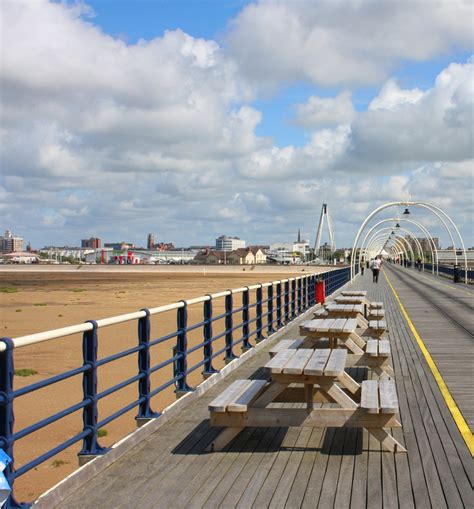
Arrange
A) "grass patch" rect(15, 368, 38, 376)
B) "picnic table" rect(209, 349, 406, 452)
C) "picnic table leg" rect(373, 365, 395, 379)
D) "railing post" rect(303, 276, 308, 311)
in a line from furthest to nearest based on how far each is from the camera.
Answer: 1. "railing post" rect(303, 276, 308, 311)
2. "grass patch" rect(15, 368, 38, 376)
3. "picnic table leg" rect(373, 365, 395, 379)
4. "picnic table" rect(209, 349, 406, 452)

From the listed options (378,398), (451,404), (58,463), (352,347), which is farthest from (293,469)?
(58,463)

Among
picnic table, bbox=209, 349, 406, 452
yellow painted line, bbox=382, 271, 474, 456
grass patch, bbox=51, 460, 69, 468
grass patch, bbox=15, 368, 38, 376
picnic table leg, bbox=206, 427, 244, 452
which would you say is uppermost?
picnic table, bbox=209, 349, 406, 452

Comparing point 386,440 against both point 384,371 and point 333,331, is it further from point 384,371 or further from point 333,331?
point 384,371

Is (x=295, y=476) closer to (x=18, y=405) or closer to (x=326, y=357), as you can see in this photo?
(x=326, y=357)

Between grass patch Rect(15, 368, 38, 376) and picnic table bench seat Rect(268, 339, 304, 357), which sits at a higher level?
picnic table bench seat Rect(268, 339, 304, 357)

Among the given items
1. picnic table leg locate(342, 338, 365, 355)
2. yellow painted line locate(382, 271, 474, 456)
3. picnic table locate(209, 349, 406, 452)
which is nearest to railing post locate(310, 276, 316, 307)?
yellow painted line locate(382, 271, 474, 456)

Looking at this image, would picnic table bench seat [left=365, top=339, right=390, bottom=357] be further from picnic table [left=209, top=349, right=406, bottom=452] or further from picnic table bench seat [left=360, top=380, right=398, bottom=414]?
picnic table [left=209, top=349, right=406, bottom=452]

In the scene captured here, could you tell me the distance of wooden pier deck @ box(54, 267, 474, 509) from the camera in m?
4.85

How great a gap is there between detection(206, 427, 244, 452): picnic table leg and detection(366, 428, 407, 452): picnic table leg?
3.68ft

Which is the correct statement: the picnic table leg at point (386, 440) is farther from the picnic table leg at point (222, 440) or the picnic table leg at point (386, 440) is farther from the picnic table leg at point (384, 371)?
the picnic table leg at point (384, 371)

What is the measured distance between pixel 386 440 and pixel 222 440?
1366 millimetres

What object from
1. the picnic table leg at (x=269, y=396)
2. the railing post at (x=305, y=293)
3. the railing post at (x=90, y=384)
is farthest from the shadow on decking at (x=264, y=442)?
the railing post at (x=305, y=293)

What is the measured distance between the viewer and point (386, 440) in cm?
593

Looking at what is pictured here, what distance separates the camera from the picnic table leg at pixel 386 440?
5.90 m
